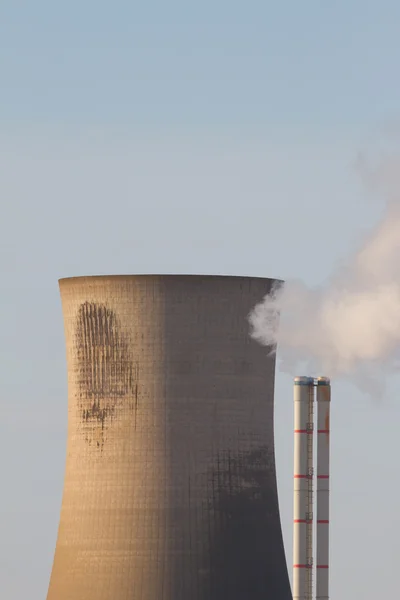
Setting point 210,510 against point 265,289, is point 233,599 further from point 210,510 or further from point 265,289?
point 265,289

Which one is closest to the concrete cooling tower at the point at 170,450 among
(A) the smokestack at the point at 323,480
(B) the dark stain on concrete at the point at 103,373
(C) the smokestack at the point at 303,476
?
(B) the dark stain on concrete at the point at 103,373

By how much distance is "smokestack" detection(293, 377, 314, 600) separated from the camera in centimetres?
6369

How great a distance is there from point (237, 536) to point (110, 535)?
Result: 302 cm

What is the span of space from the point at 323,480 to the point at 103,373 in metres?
7.08

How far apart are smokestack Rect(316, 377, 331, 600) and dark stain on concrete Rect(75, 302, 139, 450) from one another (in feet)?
19.6

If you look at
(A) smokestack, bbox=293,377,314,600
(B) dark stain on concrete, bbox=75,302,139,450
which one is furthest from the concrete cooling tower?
(A) smokestack, bbox=293,377,314,600

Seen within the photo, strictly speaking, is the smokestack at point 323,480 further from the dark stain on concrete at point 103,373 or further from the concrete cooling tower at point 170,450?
the dark stain on concrete at point 103,373

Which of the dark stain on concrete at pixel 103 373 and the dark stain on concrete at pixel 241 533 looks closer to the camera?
the dark stain on concrete at pixel 241 533

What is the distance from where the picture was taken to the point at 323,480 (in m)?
63.8

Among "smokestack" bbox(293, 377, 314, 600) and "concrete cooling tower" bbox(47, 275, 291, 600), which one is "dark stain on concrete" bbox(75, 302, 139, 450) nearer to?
"concrete cooling tower" bbox(47, 275, 291, 600)

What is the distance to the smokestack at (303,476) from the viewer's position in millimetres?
63688

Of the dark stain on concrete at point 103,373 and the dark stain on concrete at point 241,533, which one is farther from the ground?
the dark stain on concrete at point 103,373

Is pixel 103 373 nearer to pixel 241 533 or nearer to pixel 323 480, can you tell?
pixel 241 533

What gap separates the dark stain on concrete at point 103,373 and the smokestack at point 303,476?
18.3 feet
